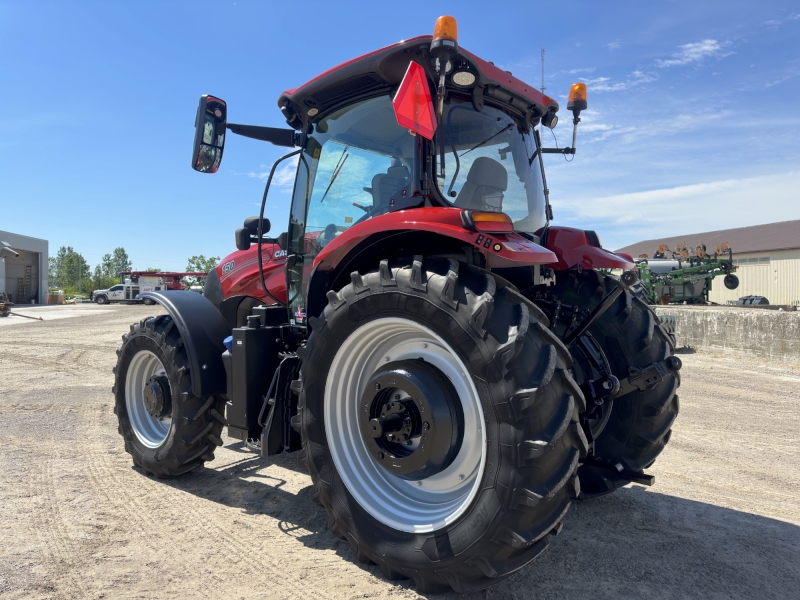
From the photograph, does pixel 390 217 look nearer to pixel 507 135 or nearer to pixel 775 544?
pixel 507 135

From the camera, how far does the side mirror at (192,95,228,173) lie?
3598 mm

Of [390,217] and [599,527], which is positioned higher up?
[390,217]

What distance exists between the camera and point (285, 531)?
3.22 m

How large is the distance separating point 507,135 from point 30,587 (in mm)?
3449

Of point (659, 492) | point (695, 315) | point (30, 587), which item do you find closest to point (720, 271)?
point (695, 315)

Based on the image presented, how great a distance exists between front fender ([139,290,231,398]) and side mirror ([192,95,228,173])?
Result: 3.41ft

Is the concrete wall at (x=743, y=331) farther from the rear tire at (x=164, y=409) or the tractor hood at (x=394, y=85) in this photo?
the rear tire at (x=164, y=409)

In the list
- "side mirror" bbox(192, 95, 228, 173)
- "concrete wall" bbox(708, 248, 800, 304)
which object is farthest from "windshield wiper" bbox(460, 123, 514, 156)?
"concrete wall" bbox(708, 248, 800, 304)

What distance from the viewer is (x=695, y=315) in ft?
39.9

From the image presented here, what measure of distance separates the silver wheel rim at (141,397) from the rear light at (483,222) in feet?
9.87

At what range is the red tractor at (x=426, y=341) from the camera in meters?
2.26

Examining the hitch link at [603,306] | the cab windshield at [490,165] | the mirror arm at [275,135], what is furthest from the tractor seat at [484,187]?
the mirror arm at [275,135]

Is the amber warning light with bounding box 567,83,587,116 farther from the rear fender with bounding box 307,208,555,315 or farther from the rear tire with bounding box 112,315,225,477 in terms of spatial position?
the rear tire with bounding box 112,315,225,477

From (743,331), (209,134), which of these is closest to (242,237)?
(209,134)
